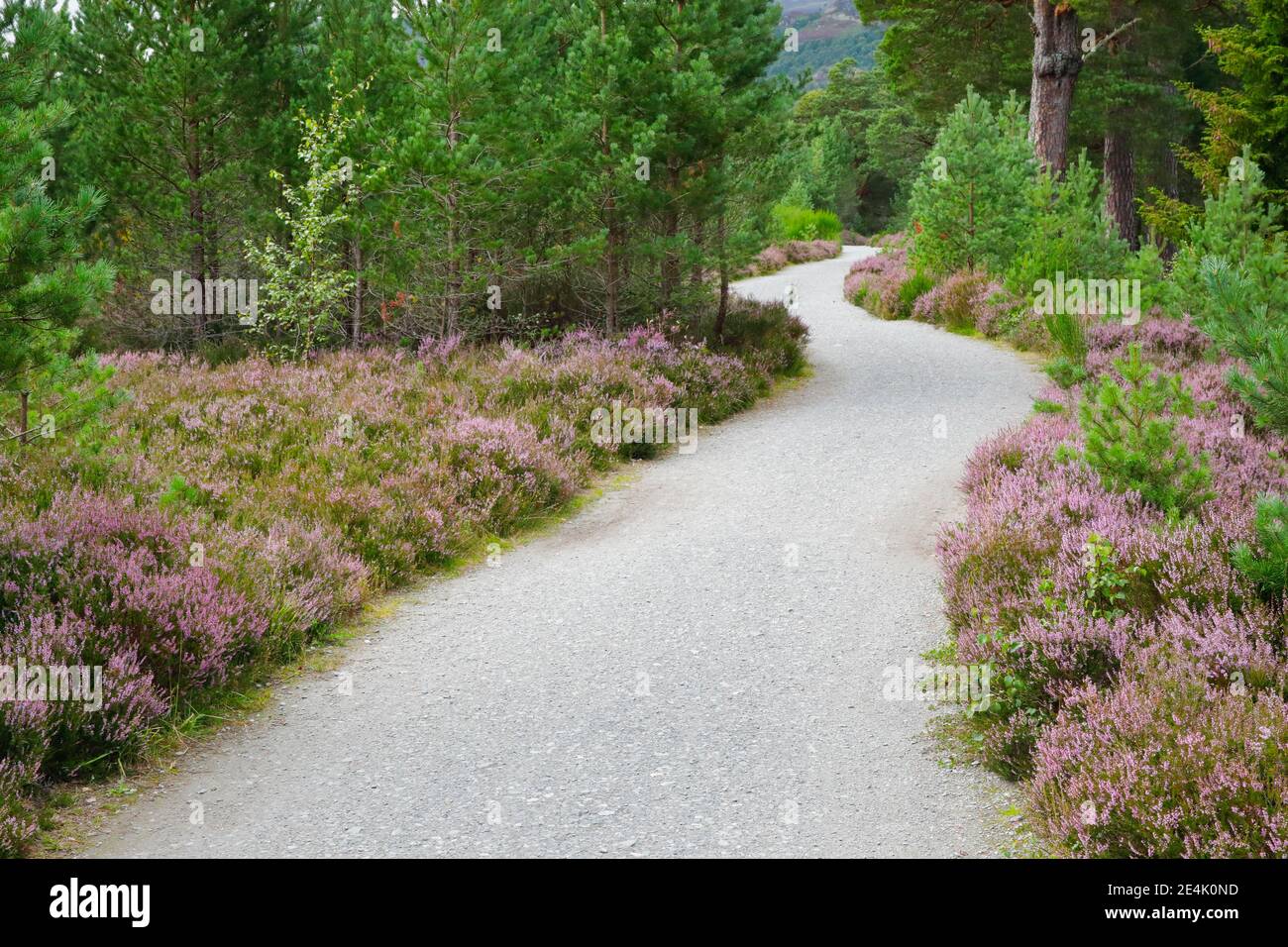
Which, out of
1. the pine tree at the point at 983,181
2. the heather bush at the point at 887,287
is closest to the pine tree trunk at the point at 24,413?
the pine tree at the point at 983,181

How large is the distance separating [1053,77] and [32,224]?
18066 millimetres

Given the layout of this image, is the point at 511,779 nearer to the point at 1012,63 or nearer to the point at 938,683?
the point at 938,683

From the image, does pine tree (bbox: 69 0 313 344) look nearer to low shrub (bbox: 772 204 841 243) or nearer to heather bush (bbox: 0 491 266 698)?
heather bush (bbox: 0 491 266 698)

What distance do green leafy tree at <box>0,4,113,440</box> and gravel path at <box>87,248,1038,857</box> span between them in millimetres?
2271

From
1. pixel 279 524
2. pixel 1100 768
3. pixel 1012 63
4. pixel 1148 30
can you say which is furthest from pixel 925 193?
pixel 1100 768

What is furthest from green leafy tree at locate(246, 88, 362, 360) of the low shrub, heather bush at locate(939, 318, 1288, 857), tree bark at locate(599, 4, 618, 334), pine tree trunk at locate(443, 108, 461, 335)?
the low shrub

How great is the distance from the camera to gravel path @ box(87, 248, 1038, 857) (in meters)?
4.08

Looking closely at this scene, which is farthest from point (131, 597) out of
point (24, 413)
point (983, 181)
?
point (983, 181)

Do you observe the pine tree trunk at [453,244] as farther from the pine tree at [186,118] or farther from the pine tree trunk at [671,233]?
the pine tree at [186,118]

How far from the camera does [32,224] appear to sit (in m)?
4.74

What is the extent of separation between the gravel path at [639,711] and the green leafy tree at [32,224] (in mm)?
2271

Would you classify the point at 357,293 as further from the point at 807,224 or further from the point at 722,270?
the point at 807,224

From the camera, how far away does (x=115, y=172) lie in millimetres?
14555

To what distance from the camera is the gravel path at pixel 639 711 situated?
4.08m
